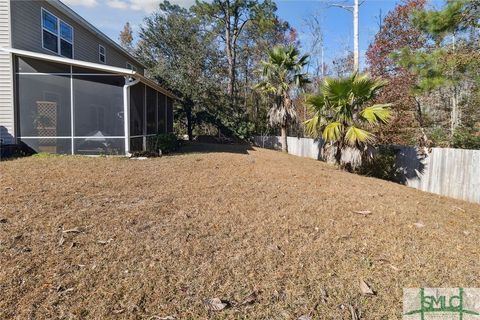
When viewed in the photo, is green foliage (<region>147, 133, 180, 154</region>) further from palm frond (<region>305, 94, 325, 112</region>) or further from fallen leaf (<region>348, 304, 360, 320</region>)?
fallen leaf (<region>348, 304, 360, 320</region>)

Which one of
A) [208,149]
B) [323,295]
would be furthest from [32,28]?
[323,295]

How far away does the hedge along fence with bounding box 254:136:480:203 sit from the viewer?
7.67m

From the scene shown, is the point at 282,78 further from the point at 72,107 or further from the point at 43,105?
the point at 43,105

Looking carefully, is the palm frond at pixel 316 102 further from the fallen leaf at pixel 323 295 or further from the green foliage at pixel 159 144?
the fallen leaf at pixel 323 295

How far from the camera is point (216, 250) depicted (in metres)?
3.61

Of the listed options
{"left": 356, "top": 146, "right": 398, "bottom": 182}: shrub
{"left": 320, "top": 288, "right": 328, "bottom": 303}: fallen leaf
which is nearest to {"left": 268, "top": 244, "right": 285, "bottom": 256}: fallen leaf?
{"left": 320, "top": 288, "right": 328, "bottom": 303}: fallen leaf

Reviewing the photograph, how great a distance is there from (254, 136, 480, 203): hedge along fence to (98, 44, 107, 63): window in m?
12.2

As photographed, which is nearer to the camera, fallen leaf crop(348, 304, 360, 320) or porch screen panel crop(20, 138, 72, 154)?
fallen leaf crop(348, 304, 360, 320)

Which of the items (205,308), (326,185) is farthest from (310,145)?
(205,308)

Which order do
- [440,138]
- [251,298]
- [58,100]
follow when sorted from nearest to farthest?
[251,298] → [58,100] → [440,138]

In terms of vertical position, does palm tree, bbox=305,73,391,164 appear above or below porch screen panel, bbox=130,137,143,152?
above

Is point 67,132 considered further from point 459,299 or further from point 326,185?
point 459,299

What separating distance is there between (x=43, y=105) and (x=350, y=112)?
365 inches

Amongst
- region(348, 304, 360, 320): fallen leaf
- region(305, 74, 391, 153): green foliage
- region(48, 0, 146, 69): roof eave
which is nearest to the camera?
region(348, 304, 360, 320): fallen leaf
